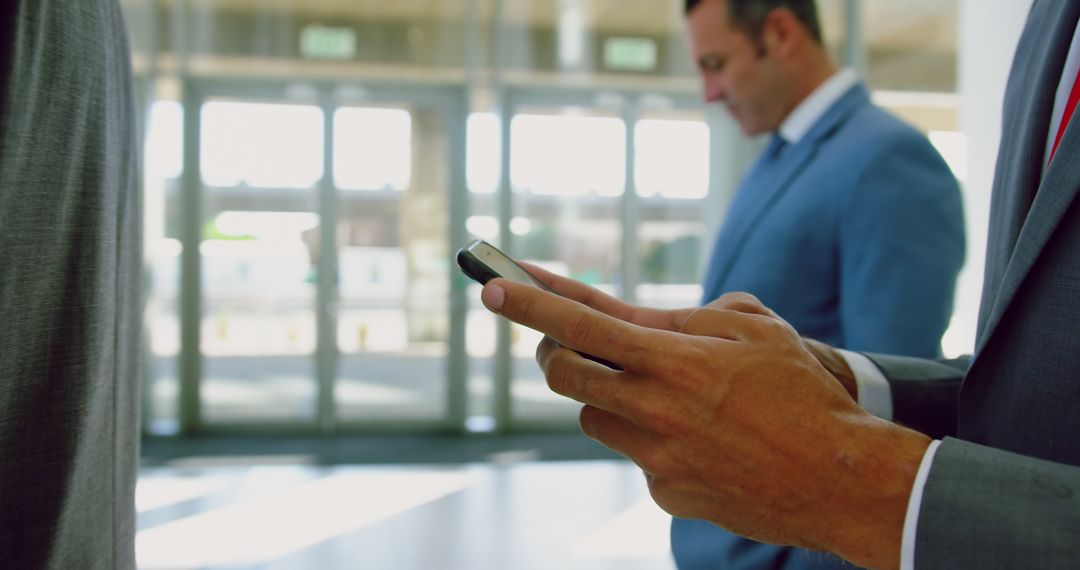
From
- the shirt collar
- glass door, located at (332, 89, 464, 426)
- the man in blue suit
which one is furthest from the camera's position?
glass door, located at (332, 89, 464, 426)

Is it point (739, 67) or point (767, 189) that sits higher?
point (739, 67)

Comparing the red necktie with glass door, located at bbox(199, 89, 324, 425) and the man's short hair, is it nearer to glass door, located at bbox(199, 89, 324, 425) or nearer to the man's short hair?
the man's short hair

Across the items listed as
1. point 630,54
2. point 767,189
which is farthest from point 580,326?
point 630,54

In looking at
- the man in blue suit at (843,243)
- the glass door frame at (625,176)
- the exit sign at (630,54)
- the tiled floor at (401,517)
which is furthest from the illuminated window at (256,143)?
the man in blue suit at (843,243)

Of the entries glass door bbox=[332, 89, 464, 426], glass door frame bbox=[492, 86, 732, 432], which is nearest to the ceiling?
glass door frame bbox=[492, 86, 732, 432]

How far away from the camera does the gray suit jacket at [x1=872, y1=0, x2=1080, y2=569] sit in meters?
0.57

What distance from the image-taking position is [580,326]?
657 millimetres

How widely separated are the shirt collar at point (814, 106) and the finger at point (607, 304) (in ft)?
2.86

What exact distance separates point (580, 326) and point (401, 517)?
13.9ft

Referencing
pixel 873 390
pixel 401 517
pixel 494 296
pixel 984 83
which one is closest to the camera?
pixel 494 296

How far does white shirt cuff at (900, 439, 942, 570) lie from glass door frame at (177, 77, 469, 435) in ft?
21.5

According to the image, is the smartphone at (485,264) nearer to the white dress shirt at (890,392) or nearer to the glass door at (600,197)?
the white dress shirt at (890,392)

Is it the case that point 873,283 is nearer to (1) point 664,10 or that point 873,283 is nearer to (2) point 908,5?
(1) point 664,10

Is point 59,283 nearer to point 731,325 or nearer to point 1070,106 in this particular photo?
point 731,325
